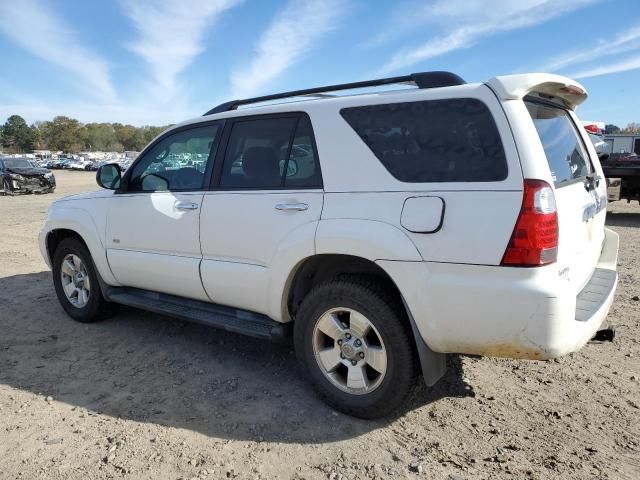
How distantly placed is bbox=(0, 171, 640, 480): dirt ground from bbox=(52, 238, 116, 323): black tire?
0.33 metres

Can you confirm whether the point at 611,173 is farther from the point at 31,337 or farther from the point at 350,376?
the point at 31,337

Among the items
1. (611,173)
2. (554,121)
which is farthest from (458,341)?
(611,173)

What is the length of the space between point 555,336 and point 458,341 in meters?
0.47

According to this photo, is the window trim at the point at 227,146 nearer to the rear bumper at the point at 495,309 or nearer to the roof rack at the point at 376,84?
the roof rack at the point at 376,84

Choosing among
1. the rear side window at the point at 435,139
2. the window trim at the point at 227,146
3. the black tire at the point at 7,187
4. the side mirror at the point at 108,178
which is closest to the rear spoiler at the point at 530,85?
the rear side window at the point at 435,139

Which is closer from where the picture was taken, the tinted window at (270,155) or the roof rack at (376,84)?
the roof rack at (376,84)

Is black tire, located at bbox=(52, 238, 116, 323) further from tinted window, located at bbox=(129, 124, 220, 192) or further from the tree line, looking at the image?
the tree line

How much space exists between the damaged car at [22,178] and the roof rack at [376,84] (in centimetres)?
2116

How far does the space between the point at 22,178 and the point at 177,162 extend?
20.9 metres

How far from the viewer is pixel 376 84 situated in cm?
322

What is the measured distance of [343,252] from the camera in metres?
2.88

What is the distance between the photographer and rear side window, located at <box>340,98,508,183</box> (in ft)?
8.30

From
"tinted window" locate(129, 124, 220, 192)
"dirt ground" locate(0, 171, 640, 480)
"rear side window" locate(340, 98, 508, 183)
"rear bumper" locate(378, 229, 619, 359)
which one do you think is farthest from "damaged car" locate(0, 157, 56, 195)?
"rear bumper" locate(378, 229, 619, 359)

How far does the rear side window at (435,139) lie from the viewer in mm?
2531
